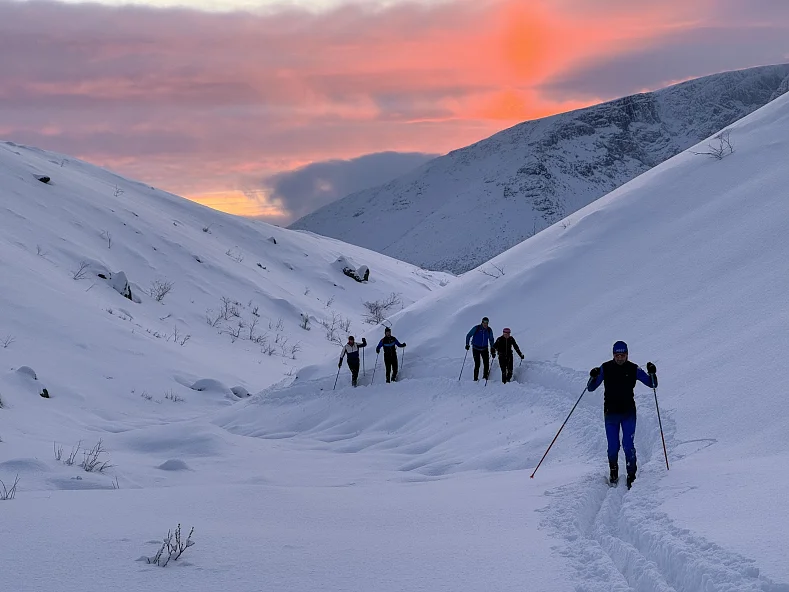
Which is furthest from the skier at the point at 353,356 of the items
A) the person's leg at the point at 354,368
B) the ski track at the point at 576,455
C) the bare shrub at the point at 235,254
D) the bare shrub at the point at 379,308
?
the bare shrub at the point at 235,254

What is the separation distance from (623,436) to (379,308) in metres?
31.5

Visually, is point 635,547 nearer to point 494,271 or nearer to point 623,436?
point 623,436

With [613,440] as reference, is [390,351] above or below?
above

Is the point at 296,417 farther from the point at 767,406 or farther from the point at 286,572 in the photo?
the point at 286,572

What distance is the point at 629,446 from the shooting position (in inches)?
347

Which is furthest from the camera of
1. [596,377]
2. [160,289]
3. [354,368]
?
[160,289]

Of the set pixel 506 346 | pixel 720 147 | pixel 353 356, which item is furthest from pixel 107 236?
pixel 720 147

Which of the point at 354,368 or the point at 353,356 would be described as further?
the point at 354,368

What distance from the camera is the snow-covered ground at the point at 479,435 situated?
18.8ft

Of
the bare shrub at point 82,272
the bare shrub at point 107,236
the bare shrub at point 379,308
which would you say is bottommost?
the bare shrub at point 379,308

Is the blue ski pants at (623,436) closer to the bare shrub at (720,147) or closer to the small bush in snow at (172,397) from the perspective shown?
the bare shrub at (720,147)

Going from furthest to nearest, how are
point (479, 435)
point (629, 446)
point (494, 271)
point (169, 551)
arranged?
point (494, 271) < point (479, 435) < point (629, 446) < point (169, 551)

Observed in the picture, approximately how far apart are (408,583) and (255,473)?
7186 mm

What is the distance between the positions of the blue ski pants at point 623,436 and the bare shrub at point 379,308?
94.9 ft
